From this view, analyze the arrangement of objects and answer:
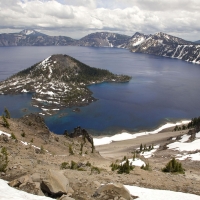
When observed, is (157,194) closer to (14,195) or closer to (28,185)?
(28,185)

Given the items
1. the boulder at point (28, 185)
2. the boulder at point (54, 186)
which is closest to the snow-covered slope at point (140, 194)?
the boulder at point (28, 185)

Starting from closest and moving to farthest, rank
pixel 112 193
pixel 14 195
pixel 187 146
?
pixel 14 195 < pixel 112 193 < pixel 187 146

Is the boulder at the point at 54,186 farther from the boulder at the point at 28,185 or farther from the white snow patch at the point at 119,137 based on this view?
the white snow patch at the point at 119,137

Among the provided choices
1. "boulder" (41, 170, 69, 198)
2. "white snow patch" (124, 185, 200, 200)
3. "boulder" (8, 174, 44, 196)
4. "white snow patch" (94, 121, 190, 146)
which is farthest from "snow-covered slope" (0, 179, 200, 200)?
"white snow patch" (94, 121, 190, 146)

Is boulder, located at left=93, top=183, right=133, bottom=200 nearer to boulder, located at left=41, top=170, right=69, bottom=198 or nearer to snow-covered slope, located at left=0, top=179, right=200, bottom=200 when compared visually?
snow-covered slope, located at left=0, top=179, right=200, bottom=200

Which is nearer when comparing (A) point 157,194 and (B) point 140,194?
(B) point 140,194

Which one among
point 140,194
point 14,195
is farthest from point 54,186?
point 140,194
